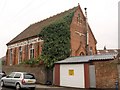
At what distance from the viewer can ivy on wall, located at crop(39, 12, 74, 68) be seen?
27391 mm

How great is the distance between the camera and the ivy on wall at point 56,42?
2739cm

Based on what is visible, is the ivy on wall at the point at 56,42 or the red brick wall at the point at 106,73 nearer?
the red brick wall at the point at 106,73

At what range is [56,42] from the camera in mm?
28281

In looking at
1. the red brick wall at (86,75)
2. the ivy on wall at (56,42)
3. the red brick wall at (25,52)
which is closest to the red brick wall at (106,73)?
the red brick wall at (86,75)

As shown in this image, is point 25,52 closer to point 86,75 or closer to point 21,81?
point 21,81

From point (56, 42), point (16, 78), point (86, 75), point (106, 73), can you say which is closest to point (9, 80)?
point (16, 78)

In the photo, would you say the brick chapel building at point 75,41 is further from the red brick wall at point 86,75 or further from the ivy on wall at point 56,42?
the red brick wall at point 86,75

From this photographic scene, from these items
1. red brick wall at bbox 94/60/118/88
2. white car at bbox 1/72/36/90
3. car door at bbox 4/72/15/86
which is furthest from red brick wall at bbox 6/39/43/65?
red brick wall at bbox 94/60/118/88

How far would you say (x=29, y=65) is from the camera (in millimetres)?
29672

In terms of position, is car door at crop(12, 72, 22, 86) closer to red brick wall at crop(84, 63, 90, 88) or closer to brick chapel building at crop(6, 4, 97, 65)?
red brick wall at crop(84, 63, 90, 88)

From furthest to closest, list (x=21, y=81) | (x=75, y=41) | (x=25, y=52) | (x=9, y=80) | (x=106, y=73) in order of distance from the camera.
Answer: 1. (x=25, y=52)
2. (x=75, y=41)
3. (x=9, y=80)
4. (x=106, y=73)
5. (x=21, y=81)

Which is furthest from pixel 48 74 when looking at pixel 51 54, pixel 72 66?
pixel 72 66

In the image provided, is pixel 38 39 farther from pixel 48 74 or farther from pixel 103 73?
pixel 103 73

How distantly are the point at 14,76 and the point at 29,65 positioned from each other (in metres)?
9.94
